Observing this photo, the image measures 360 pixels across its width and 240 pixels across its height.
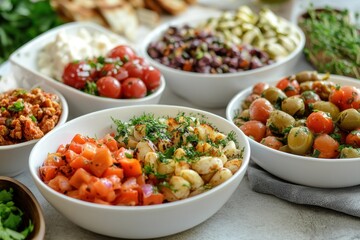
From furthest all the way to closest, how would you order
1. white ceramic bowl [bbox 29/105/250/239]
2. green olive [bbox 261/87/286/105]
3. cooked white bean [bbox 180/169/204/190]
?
green olive [bbox 261/87/286/105] → cooked white bean [bbox 180/169/204/190] → white ceramic bowl [bbox 29/105/250/239]

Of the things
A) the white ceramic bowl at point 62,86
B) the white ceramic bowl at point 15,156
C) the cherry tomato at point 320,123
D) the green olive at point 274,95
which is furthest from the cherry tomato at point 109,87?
the cherry tomato at point 320,123

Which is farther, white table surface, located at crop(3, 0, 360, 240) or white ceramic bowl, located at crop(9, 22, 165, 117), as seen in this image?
white ceramic bowl, located at crop(9, 22, 165, 117)

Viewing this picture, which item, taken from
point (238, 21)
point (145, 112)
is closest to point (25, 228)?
point (145, 112)

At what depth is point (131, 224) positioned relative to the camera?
193cm

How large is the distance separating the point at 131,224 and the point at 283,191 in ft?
2.31

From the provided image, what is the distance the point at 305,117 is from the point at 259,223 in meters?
0.58

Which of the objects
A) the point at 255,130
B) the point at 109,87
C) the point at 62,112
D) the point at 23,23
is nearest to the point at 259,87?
the point at 255,130

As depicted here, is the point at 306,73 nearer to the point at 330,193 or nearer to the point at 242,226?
the point at 330,193

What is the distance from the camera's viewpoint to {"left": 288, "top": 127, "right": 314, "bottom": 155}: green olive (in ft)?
7.41

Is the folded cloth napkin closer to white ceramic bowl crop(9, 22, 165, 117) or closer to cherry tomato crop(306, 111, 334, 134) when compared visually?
cherry tomato crop(306, 111, 334, 134)

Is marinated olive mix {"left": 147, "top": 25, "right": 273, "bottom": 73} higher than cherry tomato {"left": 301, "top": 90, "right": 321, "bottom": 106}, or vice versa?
cherry tomato {"left": 301, "top": 90, "right": 321, "bottom": 106}

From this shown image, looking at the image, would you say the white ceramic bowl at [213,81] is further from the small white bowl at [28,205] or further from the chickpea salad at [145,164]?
the small white bowl at [28,205]

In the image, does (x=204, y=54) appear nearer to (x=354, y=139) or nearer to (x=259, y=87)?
(x=259, y=87)

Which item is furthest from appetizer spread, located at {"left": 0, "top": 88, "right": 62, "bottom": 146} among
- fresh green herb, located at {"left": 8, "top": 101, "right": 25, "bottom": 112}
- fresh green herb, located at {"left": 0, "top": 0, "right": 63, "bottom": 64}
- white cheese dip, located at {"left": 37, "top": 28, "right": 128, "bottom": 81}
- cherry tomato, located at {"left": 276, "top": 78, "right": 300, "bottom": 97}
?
fresh green herb, located at {"left": 0, "top": 0, "right": 63, "bottom": 64}
